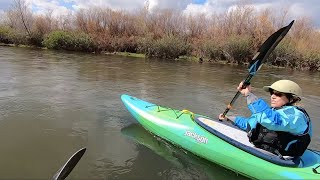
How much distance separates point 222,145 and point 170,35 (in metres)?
18.3

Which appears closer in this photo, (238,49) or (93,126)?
(93,126)

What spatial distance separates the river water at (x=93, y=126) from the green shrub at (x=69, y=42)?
454 inches

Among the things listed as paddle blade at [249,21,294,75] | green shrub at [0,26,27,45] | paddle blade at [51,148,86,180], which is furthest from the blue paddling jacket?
green shrub at [0,26,27,45]

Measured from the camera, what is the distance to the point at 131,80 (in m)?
10.6

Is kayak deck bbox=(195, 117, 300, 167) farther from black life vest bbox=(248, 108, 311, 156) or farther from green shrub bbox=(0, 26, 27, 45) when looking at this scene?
green shrub bbox=(0, 26, 27, 45)

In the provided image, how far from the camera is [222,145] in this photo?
4.21m

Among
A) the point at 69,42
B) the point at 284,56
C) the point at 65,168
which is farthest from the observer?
the point at 69,42

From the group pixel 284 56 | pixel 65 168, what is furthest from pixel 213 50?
pixel 65 168

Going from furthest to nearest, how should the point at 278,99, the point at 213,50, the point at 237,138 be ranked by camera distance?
the point at 213,50 → the point at 237,138 → the point at 278,99

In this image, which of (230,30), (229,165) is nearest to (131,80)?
(229,165)

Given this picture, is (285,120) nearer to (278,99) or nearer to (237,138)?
(278,99)

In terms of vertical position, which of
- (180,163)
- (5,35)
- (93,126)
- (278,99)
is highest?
(5,35)

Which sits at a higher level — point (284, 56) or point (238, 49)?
point (238, 49)

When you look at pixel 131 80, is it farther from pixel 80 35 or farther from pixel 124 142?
pixel 80 35
